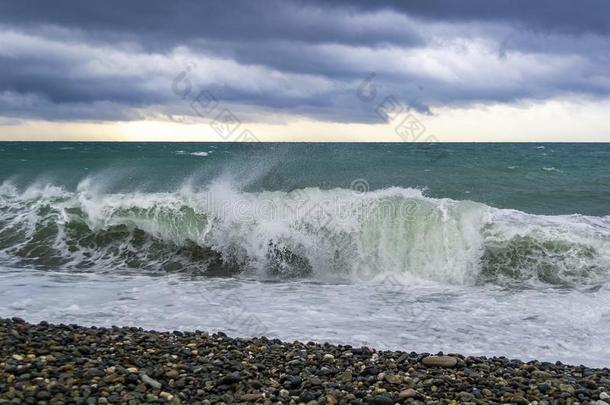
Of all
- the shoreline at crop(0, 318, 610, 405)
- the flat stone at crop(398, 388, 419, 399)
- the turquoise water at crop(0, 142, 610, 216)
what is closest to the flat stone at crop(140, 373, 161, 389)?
the shoreline at crop(0, 318, 610, 405)

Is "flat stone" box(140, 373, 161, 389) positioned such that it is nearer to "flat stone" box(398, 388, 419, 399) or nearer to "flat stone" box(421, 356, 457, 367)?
"flat stone" box(398, 388, 419, 399)

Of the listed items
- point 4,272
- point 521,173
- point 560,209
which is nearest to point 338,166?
point 521,173

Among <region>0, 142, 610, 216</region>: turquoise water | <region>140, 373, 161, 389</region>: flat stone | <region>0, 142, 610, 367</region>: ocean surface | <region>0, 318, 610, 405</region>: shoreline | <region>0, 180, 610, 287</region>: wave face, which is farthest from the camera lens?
<region>0, 142, 610, 216</region>: turquoise water

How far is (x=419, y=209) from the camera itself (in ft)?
43.3

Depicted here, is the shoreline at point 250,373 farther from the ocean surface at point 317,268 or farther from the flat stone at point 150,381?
the ocean surface at point 317,268

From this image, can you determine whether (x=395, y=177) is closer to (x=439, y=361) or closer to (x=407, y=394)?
(x=439, y=361)

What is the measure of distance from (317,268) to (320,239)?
89 centimetres

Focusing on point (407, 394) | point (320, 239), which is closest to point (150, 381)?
point (407, 394)

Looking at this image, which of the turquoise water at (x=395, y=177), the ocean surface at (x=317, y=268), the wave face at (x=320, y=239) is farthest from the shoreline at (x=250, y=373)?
the turquoise water at (x=395, y=177)

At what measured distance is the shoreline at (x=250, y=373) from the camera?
481 cm

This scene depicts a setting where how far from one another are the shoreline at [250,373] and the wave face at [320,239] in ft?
17.5

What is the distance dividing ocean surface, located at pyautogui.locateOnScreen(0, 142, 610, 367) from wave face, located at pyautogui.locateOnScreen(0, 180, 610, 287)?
0.11 feet

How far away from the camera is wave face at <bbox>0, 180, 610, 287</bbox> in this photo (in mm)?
11789

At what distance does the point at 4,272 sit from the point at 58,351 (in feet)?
21.2
